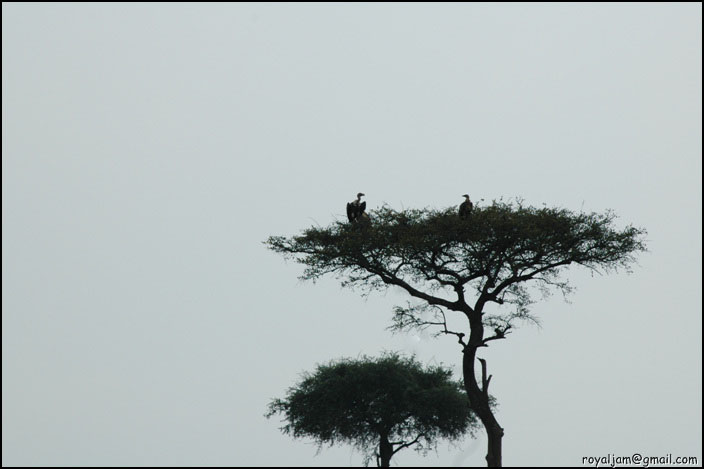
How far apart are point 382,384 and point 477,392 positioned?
1133cm

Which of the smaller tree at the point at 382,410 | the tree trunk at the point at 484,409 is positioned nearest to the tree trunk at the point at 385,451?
the smaller tree at the point at 382,410

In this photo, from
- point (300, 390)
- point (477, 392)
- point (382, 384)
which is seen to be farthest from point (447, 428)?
point (477, 392)

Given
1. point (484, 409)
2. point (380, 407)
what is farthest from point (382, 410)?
point (484, 409)

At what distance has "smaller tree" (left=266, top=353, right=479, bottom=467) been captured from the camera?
55.8m

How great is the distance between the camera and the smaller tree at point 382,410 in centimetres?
5581

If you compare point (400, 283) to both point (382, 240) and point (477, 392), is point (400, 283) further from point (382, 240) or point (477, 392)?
point (477, 392)

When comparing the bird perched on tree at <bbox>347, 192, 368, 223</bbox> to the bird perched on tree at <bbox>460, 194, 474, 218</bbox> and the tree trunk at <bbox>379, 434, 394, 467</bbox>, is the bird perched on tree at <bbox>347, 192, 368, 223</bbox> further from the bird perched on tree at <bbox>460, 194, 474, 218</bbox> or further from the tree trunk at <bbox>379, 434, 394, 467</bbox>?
the tree trunk at <bbox>379, 434, 394, 467</bbox>

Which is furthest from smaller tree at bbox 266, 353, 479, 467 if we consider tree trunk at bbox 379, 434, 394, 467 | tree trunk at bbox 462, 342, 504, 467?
tree trunk at bbox 462, 342, 504, 467

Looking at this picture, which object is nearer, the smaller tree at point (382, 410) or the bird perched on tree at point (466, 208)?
the bird perched on tree at point (466, 208)

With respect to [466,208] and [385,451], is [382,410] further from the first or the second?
[466,208]

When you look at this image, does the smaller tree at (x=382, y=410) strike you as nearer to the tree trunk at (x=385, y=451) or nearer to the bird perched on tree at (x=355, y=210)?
the tree trunk at (x=385, y=451)

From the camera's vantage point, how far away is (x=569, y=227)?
4628 centimetres

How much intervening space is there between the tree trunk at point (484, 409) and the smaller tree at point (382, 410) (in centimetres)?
988

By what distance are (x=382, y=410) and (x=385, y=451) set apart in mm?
2199
